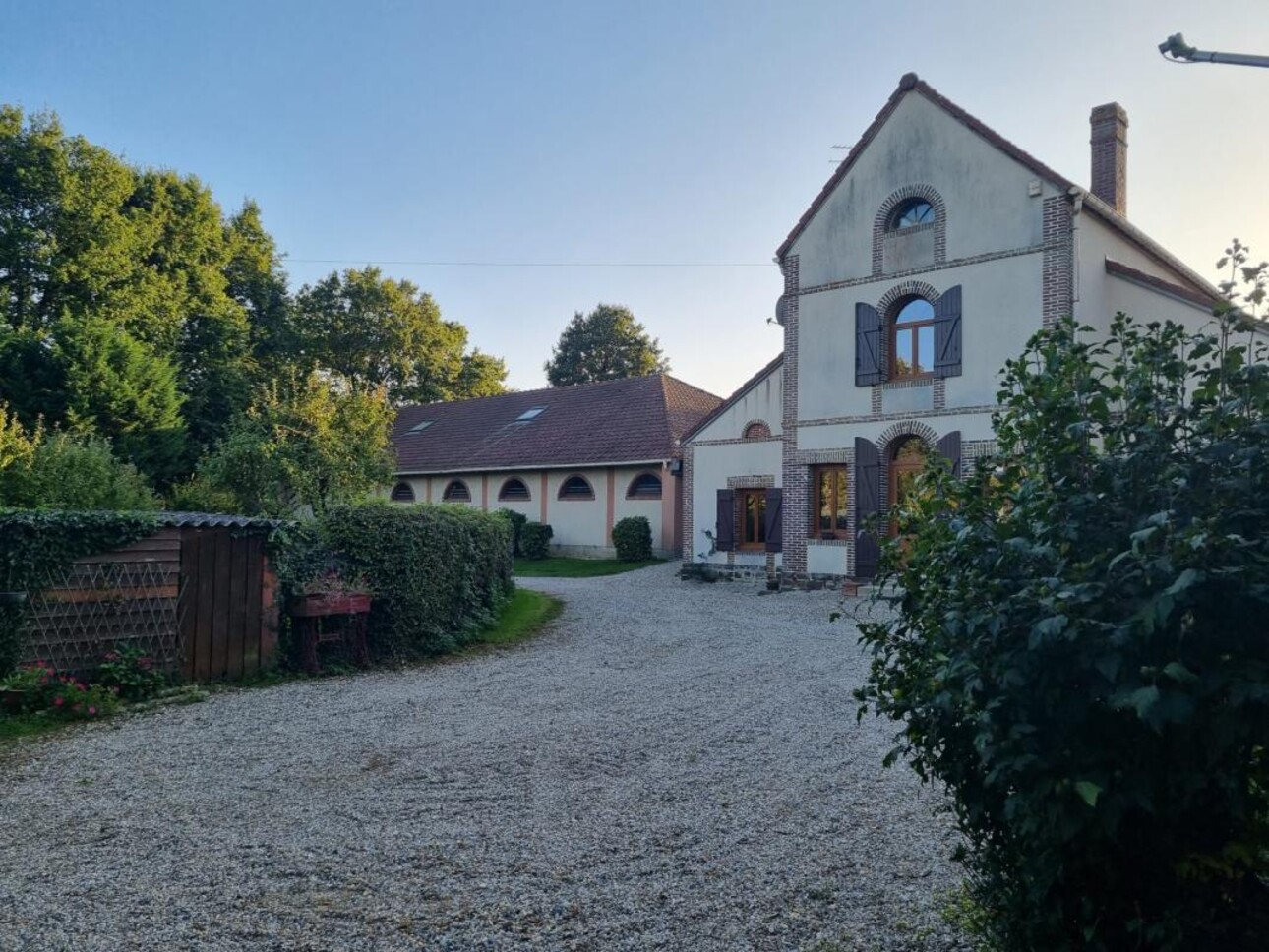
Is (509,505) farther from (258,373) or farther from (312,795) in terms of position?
(312,795)

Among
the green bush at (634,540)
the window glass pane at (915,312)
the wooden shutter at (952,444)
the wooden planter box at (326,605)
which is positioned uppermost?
the window glass pane at (915,312)

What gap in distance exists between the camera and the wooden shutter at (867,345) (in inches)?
634

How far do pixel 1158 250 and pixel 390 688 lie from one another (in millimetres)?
16252

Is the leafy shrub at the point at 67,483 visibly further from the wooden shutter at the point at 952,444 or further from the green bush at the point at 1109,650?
the green bush at the point at 1109,650

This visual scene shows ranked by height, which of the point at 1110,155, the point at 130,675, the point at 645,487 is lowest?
the point at 130,675

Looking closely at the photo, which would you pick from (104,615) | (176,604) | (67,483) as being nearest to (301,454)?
(67,483)

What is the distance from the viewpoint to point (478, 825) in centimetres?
454

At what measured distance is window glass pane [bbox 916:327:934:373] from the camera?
1565 cm

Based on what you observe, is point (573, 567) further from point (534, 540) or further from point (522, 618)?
point (522, 618)

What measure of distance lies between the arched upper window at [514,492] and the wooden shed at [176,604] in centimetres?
1639

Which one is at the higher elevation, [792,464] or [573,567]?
[792,464]

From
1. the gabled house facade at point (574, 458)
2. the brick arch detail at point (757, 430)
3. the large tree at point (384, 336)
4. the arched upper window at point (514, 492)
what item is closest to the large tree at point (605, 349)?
the large tree at point (384, 336)

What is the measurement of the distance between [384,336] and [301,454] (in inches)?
859

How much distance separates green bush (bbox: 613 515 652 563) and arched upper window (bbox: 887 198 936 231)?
376 inches
